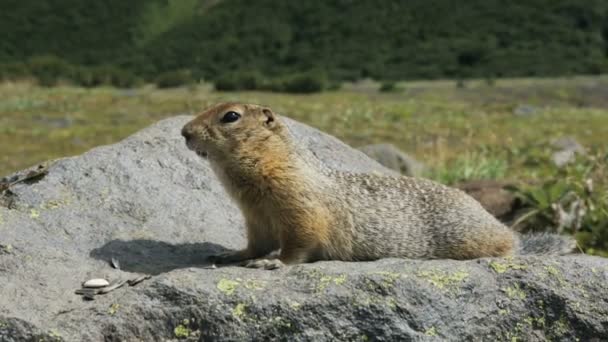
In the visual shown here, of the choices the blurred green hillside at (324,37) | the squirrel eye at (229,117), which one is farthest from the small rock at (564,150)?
the blurred green hillside at (324,37)

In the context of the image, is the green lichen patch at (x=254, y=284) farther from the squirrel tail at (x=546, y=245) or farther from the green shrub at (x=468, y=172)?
the green shrub at (x=468, y=172)

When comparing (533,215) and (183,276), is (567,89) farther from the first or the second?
(183,276)

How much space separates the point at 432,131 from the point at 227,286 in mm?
18186

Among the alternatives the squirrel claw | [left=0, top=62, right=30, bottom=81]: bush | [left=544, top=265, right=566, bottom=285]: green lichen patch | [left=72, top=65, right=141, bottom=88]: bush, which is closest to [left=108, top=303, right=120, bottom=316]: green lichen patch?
the squirrel claw

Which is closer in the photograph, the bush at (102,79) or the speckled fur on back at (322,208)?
the speckled fur on back at (322,208)

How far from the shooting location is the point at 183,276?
14.5ft

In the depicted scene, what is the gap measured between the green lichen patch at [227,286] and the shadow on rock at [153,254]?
0.66 metres

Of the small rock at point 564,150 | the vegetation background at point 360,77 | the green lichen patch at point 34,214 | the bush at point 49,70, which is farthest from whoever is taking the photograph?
the bush at point 49,70

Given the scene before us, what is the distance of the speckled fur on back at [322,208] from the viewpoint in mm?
4922

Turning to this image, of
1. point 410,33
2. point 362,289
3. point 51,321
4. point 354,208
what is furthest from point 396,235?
point 410,33

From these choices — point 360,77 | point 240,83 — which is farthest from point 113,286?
point 360,77

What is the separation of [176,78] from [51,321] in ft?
136

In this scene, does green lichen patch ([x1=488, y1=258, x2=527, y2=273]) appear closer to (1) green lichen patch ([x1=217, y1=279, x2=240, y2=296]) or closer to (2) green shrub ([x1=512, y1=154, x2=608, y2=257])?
(1) green lichen patch ([x1=217, y1=279, x2=240, y2=296])

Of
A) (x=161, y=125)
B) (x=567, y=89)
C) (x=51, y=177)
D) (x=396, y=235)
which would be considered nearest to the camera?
(x=396, y=235)
